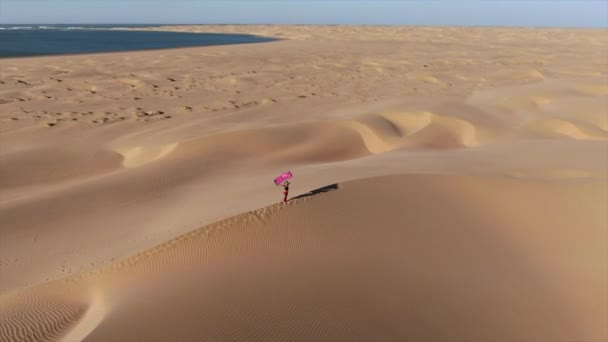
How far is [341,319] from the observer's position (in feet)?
15.0

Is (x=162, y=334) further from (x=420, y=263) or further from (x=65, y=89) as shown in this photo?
(x=65, y=89)

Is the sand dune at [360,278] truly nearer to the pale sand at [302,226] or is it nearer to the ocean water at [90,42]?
the pale sand at [302,226]

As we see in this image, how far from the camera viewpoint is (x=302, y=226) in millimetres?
6254

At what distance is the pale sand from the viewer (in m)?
4.75

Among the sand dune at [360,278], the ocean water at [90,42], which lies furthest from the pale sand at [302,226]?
the ocean water at [90,42]

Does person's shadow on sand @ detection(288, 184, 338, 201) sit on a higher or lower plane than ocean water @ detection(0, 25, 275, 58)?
higher

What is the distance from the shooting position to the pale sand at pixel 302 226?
4746 millimetres

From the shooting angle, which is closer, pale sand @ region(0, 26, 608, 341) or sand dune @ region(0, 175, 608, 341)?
sand dune @ region(0, 175, 608, 341)

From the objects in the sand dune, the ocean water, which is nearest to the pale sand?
the sand dune

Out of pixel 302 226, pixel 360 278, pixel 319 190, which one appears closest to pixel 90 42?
pixel 319 190

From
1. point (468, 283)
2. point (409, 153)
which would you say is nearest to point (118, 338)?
point (468, 283)

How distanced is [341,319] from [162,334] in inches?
74.4

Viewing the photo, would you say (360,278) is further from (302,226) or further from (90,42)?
(90,42)

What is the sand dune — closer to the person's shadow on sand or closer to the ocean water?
the person's shadow on sand
